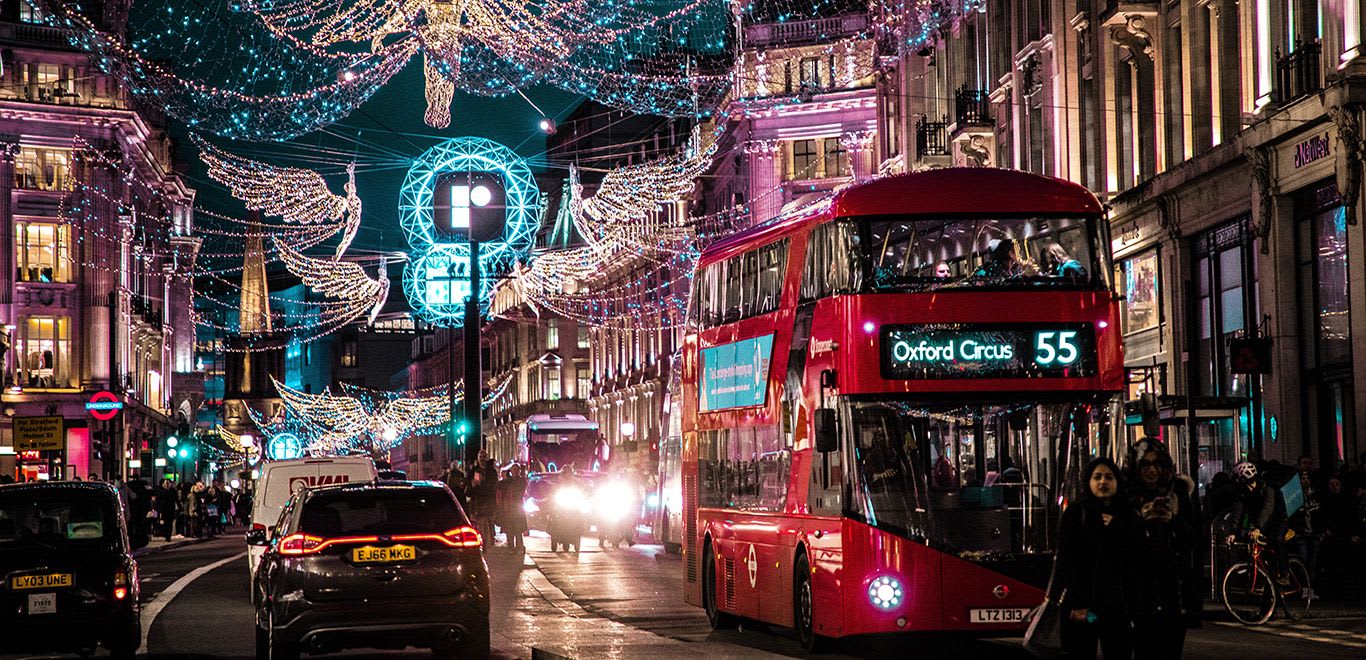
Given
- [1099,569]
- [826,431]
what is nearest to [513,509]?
[826,431]

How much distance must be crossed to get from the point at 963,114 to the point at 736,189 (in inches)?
1186

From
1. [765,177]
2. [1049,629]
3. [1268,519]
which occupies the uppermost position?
[765,177]

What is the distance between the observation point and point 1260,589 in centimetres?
1886

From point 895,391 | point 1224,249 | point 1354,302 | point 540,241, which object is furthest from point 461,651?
point 540,241

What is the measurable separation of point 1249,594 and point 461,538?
319 inches

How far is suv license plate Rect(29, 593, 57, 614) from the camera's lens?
15.7 m

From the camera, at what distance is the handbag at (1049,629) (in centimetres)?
1048

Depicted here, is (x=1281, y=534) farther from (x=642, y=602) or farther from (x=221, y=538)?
(x=221, y=538)

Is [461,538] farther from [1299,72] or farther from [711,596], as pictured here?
[1299,72]

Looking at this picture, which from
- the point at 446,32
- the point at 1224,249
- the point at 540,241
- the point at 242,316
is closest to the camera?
the point at 446,32

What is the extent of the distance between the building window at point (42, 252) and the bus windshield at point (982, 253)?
194ft

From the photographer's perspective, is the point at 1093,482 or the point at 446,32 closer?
the point at 1093,482

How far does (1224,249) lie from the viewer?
31562 mm

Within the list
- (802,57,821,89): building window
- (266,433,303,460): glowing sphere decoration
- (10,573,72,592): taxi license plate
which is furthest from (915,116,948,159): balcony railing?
(266,433,303,460): glowing sphere decoration
